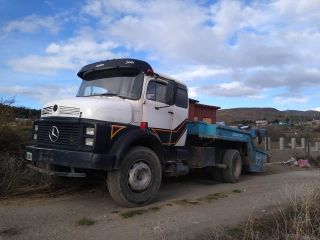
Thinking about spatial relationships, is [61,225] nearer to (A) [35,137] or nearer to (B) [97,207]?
(B) [97,207]

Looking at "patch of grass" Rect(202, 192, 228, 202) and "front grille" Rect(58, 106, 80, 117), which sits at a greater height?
"front grille" Rect(58, 106, 80, 117)

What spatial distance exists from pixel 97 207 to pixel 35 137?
1910 mm

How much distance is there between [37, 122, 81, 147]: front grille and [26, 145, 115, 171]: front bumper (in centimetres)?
17

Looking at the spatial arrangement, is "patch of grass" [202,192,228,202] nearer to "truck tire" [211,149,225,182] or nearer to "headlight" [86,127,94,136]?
"truck tire" [211,149,225,182]

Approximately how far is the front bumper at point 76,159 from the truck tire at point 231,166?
196 inches

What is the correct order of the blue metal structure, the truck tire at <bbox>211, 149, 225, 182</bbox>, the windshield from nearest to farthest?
the windshield, the blue metal structure, the truck tire at <bbox>211, 149, 225, 182</bbox>

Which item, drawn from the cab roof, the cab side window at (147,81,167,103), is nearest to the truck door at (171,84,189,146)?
the cab side window at (147,81,167,103)

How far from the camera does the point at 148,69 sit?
8.63 meters

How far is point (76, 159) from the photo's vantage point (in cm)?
727

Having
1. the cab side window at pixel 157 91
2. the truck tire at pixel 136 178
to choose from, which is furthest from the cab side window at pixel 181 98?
the truck tire at pixel 136 178

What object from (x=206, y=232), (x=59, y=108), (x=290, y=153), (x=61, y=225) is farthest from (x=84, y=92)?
(x=290, y=153)

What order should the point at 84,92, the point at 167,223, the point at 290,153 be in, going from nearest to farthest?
the point at 167,223 < the point at 84,92 < the point at 290,153

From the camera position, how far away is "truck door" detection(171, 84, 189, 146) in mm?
9367

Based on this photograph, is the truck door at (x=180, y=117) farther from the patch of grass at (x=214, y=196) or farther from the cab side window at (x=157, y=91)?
the patch of grass at (x=214, y=196)
